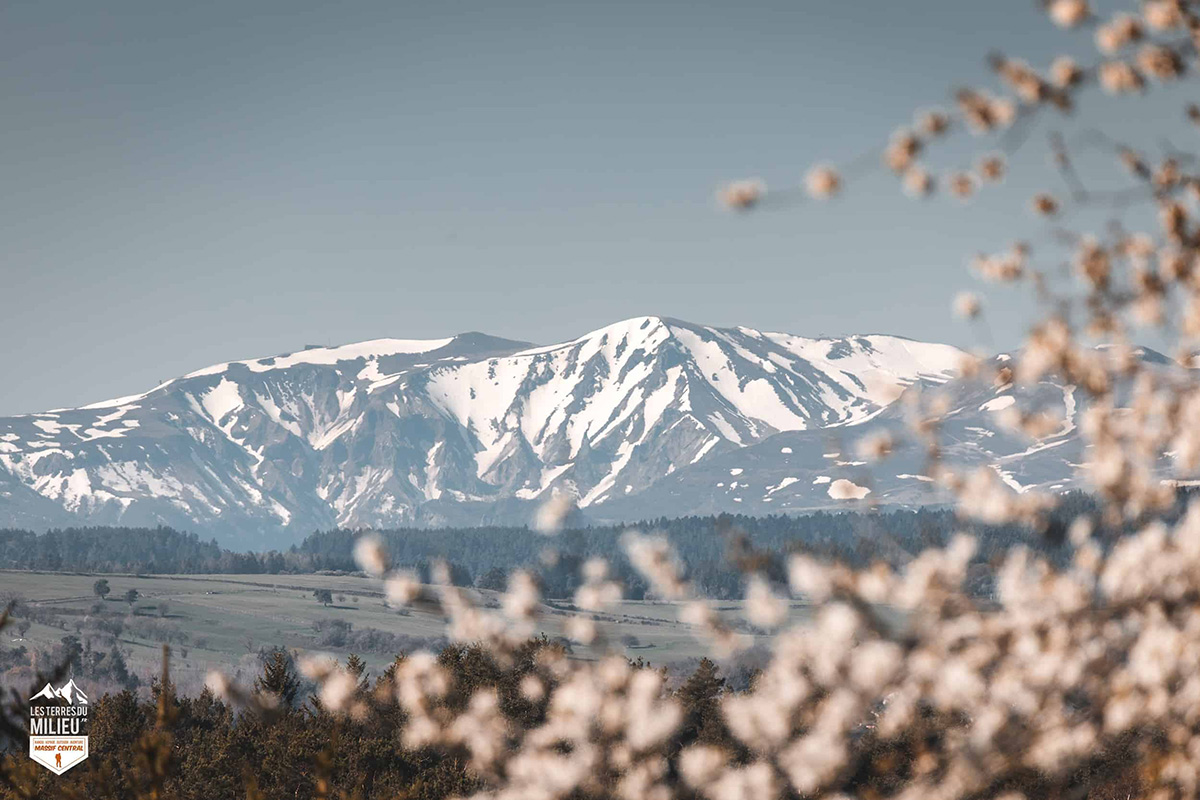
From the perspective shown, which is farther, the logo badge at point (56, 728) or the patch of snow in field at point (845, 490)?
the logo badge at point (56, 728)

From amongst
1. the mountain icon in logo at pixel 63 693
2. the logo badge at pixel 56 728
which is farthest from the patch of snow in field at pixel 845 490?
the logo badge at pixel 56 728

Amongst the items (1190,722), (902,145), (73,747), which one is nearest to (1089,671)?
(1190,722)

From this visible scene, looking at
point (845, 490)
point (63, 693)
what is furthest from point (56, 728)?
point (845, 490)

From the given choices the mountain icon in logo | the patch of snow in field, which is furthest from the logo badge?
the patch of snow in field

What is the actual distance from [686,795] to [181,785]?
4098 centimetres

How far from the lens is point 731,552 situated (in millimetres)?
6219

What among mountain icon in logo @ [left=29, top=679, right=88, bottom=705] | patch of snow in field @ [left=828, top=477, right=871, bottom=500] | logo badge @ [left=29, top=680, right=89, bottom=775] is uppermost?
patch of snow in field @ [left=828, top=477, right=871, bottom=500]

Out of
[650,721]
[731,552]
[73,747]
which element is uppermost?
[731,552]

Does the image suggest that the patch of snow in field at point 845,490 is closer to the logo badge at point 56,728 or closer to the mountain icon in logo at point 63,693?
the mountain icon in logo at point 63,693

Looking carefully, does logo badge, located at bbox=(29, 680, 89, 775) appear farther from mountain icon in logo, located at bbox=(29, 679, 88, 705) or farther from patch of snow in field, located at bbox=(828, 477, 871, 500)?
patch of snow in field, located at bbox=(828, 477, 871, 500)

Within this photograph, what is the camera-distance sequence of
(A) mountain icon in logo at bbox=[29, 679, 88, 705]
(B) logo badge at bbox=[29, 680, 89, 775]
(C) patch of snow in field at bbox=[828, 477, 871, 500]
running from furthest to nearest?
1. (B) logo badge at bbox=[29, 680, 89, 775]
2. (A) mountain icon in logo at bbox=[29, 679, 88, 705]
3. (C) patch of snow in field at bbox=[828, 477, 871, 500]

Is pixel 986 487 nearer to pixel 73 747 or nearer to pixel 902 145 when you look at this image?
pixel 902 145

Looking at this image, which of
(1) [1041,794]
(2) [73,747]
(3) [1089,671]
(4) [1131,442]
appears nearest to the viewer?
(3) [1089,671]

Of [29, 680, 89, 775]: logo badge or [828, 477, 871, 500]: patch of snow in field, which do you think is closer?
[828, 477, 871, 500]: patch of snow in field
